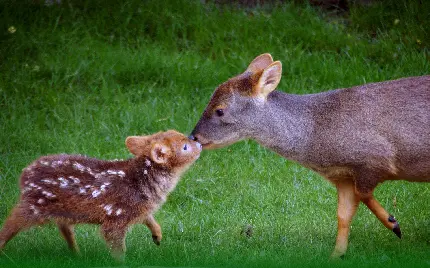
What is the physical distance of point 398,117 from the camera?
718cm

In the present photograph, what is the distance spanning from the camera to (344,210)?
7.34m

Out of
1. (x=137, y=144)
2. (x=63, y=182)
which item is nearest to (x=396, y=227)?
(x=137, y=144)

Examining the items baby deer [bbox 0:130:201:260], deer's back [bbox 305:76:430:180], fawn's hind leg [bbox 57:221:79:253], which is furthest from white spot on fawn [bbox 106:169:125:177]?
deer's back [bbox 305:76:430:180]

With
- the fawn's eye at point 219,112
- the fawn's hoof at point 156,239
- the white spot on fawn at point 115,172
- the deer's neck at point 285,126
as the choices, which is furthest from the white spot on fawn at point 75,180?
the deer's neck at point 285,126

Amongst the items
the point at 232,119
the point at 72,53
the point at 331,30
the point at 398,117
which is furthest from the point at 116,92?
the point at 398,117

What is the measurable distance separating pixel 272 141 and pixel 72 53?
480cm

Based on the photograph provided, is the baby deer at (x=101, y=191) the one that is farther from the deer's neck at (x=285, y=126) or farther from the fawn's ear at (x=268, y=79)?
the fawn's ear at (x=268, y=79)

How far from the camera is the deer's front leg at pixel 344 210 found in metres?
7.26

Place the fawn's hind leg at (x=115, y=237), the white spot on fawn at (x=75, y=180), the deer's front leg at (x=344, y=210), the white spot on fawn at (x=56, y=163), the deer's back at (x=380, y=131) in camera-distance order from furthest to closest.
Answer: the deer's front leg at (x=344, y=210) → the deer's back at (x=380, y=131) → the white spot on fawn at (x=56, y=163) → the white spot on fawn at (x=75, y=180) → the fawn's hind leg at (x=115, y=237)

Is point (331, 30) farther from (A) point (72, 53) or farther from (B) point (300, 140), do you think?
(B) point (300, 140)

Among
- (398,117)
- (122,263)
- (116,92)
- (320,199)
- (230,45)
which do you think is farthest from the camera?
(230,45)

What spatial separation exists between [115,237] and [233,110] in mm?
1439

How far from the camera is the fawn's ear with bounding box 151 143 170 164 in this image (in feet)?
23.4

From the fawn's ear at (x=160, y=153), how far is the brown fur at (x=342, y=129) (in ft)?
1.18
